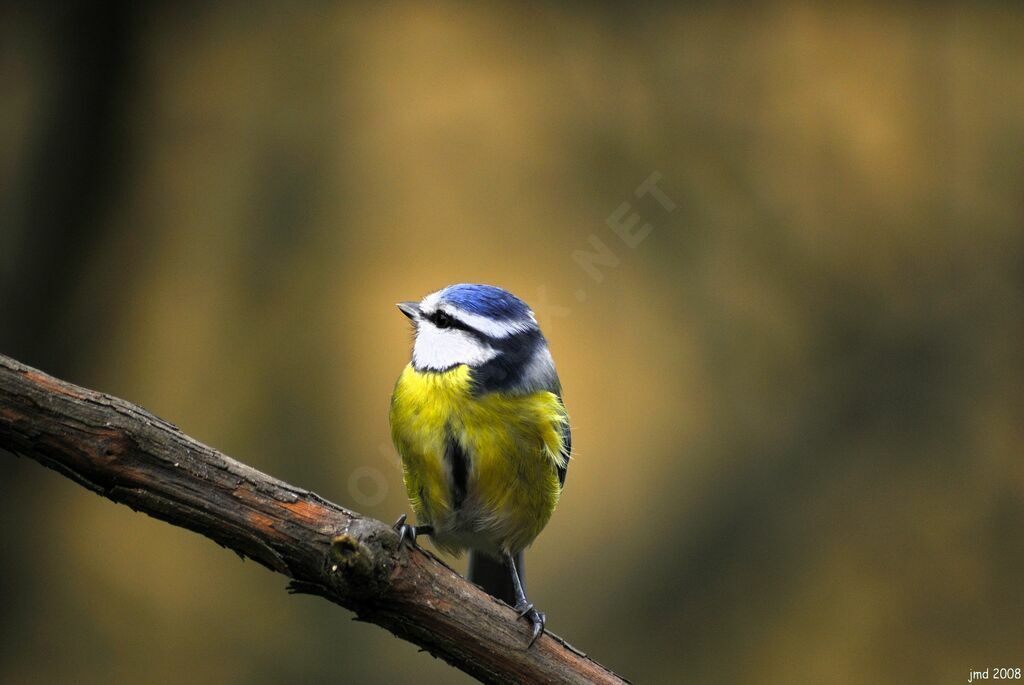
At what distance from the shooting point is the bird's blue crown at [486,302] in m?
2.28

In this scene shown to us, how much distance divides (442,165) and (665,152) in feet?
3.19

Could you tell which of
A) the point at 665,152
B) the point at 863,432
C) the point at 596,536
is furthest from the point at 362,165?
the point at 863,432

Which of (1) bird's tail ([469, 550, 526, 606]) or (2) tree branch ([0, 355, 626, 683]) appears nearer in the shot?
(2) tree branch ([0, 355, 626, 683])

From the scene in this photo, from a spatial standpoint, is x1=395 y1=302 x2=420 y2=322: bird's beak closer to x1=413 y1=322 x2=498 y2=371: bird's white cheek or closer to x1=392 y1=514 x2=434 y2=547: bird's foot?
x1=413 y1=322 x2=498 y2=371: bird's white cheek

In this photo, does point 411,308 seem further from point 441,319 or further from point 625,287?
point 625,287

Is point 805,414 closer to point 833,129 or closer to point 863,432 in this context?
point 863,432

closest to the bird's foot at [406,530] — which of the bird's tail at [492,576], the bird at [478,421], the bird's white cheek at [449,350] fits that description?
the bird at [478,421]

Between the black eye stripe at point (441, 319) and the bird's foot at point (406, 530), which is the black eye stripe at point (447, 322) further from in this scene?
the bird's foot at point (406, 530)

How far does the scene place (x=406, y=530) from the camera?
6.57 ft

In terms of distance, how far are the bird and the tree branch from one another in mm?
360

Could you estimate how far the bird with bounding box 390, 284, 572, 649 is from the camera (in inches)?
88.0

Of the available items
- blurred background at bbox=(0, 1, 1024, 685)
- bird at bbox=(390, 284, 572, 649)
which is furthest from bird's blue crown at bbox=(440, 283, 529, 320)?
blurred background at bbox=(0, 1, 1024, 685)

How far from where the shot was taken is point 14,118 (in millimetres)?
3939

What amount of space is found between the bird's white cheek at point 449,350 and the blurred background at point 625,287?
68.5 inches
